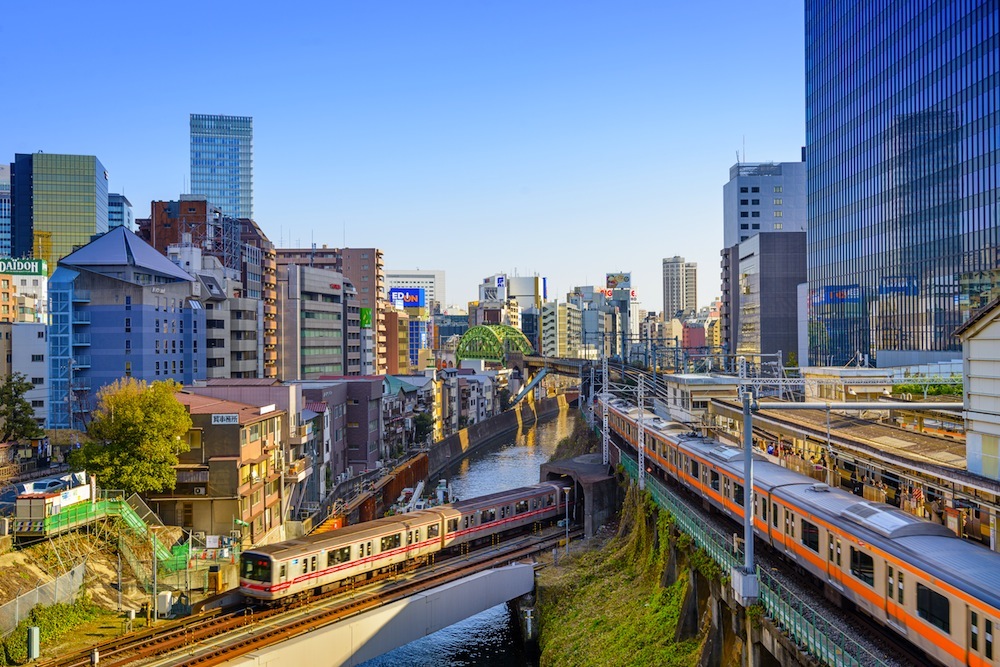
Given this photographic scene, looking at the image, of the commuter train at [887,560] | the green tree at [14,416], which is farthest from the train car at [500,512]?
the green tree at [14,416]

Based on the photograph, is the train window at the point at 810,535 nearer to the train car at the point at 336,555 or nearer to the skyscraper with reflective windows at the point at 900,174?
the train car at the point at 336,555

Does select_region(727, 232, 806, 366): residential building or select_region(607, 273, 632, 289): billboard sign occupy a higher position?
select_region(607, 273, 632, 289): billboard sign

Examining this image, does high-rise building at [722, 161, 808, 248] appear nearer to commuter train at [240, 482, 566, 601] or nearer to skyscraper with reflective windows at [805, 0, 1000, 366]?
skyscraper with reflective windows at [805, 0, 1000, 366]

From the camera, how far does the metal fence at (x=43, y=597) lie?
1898cm

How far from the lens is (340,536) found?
24.9m

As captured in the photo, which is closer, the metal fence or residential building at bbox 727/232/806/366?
the metal fence

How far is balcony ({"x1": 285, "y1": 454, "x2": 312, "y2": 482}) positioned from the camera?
107 ft

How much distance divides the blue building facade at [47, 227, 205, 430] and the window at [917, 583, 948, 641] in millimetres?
36180

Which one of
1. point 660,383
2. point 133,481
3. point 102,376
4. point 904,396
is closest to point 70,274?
point 102,376

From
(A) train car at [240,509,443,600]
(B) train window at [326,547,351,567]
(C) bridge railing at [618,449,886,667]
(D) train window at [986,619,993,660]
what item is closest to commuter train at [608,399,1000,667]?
(D) train window at [986,619,993,660]

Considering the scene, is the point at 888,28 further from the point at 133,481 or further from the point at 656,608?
the point at 133,481

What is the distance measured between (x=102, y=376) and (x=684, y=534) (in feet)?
101

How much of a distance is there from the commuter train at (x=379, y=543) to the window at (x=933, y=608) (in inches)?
618

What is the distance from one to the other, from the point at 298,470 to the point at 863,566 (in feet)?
76.7
